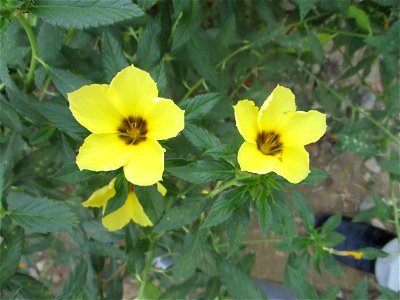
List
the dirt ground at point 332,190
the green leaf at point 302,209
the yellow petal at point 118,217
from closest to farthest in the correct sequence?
the yellow petal at point 118,217 < the green leaf at point 302,209 < the dirt ground at point 332,190

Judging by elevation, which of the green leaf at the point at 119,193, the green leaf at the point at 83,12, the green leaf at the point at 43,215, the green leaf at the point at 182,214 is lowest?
the green leaf at the point at 182,214

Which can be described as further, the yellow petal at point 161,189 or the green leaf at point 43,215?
the yellow petal at point 161,189

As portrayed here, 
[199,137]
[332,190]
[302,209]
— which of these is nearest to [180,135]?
[199,137]

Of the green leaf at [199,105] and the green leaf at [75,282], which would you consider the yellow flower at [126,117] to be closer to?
the green leaf at [199,105]

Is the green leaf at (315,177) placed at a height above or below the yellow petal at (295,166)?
below

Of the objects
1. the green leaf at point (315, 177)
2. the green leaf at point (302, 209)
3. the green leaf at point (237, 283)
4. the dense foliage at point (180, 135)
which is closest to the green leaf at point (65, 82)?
the dense foliage at point (180, 135)

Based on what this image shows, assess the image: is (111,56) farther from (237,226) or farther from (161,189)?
(237,226)

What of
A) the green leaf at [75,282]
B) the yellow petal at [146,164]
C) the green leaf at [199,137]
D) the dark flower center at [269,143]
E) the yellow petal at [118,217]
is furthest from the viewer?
the green leaf at [75,282]
